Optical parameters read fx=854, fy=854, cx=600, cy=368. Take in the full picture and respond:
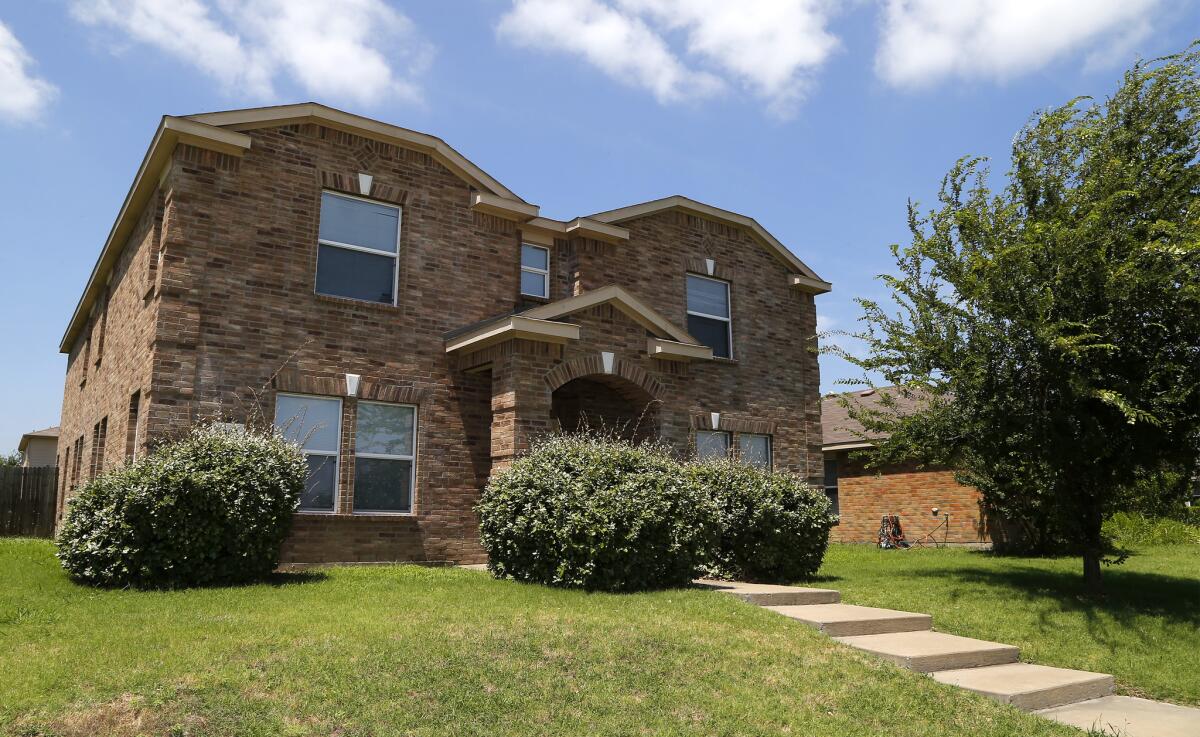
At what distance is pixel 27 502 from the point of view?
2111cm

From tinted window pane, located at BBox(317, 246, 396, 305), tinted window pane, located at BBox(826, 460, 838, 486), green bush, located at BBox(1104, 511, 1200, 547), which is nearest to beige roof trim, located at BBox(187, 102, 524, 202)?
tinted window pane, located at BBox(317, 246, 396, 305)

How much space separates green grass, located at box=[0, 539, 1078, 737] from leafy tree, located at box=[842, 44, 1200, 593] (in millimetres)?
5575

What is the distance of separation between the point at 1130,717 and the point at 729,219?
13.1 metres

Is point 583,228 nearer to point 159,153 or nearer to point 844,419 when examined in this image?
point 159,153

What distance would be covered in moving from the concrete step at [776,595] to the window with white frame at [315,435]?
19.2ft

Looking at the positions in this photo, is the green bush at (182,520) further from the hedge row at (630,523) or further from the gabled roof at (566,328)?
the gabled roof at (566,328)

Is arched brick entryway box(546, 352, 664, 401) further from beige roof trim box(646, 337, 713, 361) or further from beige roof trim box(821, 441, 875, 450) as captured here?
beige roof trim box(821, 441, 875, 450)

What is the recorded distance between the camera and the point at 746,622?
312 inches

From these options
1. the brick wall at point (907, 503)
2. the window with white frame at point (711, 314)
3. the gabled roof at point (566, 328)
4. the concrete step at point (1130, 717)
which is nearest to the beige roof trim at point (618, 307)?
the gabled roof at point (566, 328)

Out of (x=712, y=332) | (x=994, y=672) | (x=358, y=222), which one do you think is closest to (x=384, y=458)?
(x=358, y=222)

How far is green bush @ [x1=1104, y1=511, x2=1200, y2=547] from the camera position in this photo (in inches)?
794

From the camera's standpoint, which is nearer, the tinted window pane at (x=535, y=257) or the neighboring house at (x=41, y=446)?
the tinted window pane at (x=535, y=257)

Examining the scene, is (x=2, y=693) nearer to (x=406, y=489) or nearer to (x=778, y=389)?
(x=406, y=489)

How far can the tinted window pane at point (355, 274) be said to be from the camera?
43.7 feet
